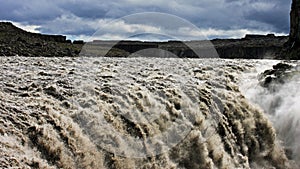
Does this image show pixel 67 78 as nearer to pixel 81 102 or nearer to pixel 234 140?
pixel 81 102

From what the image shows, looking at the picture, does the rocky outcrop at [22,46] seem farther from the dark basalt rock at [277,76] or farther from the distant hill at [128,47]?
the dark basalt rock at [277,76]

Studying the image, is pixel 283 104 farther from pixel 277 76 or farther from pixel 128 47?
pixel 128 47

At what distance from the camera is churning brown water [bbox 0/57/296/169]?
8.29 meters

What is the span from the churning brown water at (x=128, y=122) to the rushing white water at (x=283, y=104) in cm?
34

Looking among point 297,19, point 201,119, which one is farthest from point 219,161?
point 297,19

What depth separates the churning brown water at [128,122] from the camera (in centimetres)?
829

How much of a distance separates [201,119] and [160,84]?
1.81m

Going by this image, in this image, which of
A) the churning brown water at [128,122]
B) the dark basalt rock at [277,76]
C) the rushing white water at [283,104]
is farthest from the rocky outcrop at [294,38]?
the churning brown water at [128,122]

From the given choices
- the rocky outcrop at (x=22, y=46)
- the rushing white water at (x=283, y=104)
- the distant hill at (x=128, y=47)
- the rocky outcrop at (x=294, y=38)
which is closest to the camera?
the rushing white water at (x=283, y=104)

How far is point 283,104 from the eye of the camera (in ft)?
48.1

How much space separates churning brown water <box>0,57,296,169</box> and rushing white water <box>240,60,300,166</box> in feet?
1.12

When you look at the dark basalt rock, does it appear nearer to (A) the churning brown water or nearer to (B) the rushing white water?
(B) the rushing white water

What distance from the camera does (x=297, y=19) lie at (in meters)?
45.4

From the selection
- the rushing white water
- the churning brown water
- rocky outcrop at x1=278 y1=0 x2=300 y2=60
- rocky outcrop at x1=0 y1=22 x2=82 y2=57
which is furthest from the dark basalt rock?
rocky outcrop at x1=278 y1=0 x2=300 y2=60
